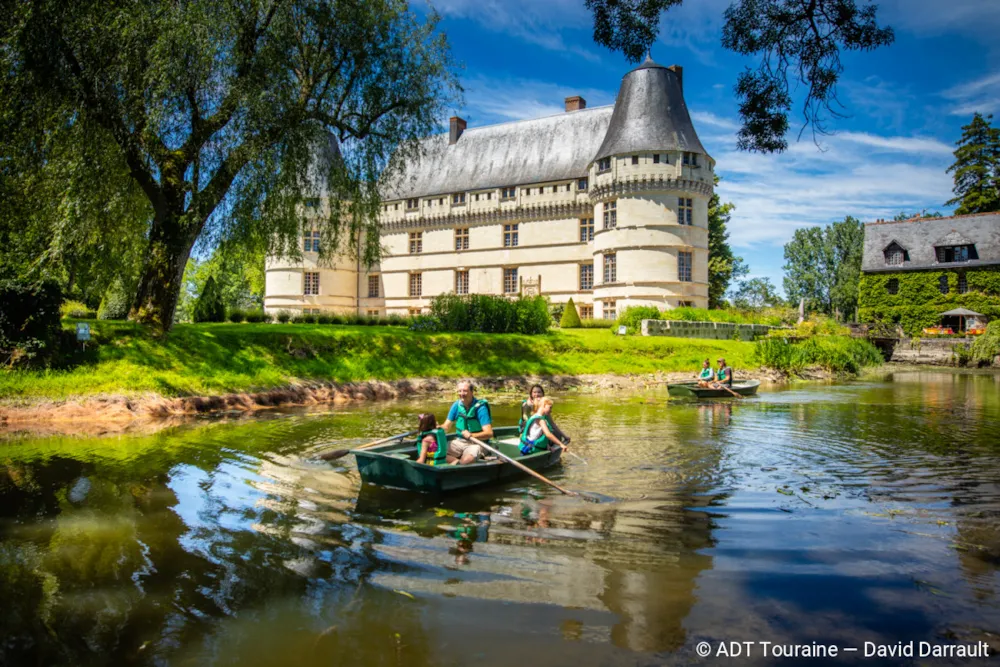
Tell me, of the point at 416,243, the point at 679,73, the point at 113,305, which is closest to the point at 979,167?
the point at 679,73

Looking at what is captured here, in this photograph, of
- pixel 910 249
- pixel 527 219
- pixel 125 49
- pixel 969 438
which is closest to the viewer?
pixel 969 438

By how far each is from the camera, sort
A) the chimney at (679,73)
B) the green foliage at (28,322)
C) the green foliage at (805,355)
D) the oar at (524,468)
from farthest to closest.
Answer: the chimney at (679,73) < the green foliage at (805,355) < the green foliage at (28,322) < the oar at (524,468)

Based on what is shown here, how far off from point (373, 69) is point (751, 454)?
1357 cm

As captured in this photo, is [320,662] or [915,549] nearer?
[320,662]

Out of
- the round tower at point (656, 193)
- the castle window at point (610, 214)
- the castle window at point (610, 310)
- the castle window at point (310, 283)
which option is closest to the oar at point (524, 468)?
the round tower at point (656, 193)

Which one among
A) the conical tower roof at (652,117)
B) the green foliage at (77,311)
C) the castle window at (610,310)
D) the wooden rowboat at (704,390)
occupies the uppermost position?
the conical tower roof at (652,117)

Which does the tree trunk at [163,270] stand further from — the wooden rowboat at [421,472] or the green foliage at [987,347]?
the green foliage at [987,347]

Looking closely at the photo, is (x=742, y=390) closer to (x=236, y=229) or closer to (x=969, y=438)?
(x=969, y=438)

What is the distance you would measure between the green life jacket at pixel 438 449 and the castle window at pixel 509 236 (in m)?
37.0

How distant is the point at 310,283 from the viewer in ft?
152

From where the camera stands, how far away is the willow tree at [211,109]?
43.6 feet

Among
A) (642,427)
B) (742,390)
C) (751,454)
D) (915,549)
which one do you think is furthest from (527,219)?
(915,549)

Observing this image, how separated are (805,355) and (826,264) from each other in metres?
49.2

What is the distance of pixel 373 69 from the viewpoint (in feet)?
57.6
